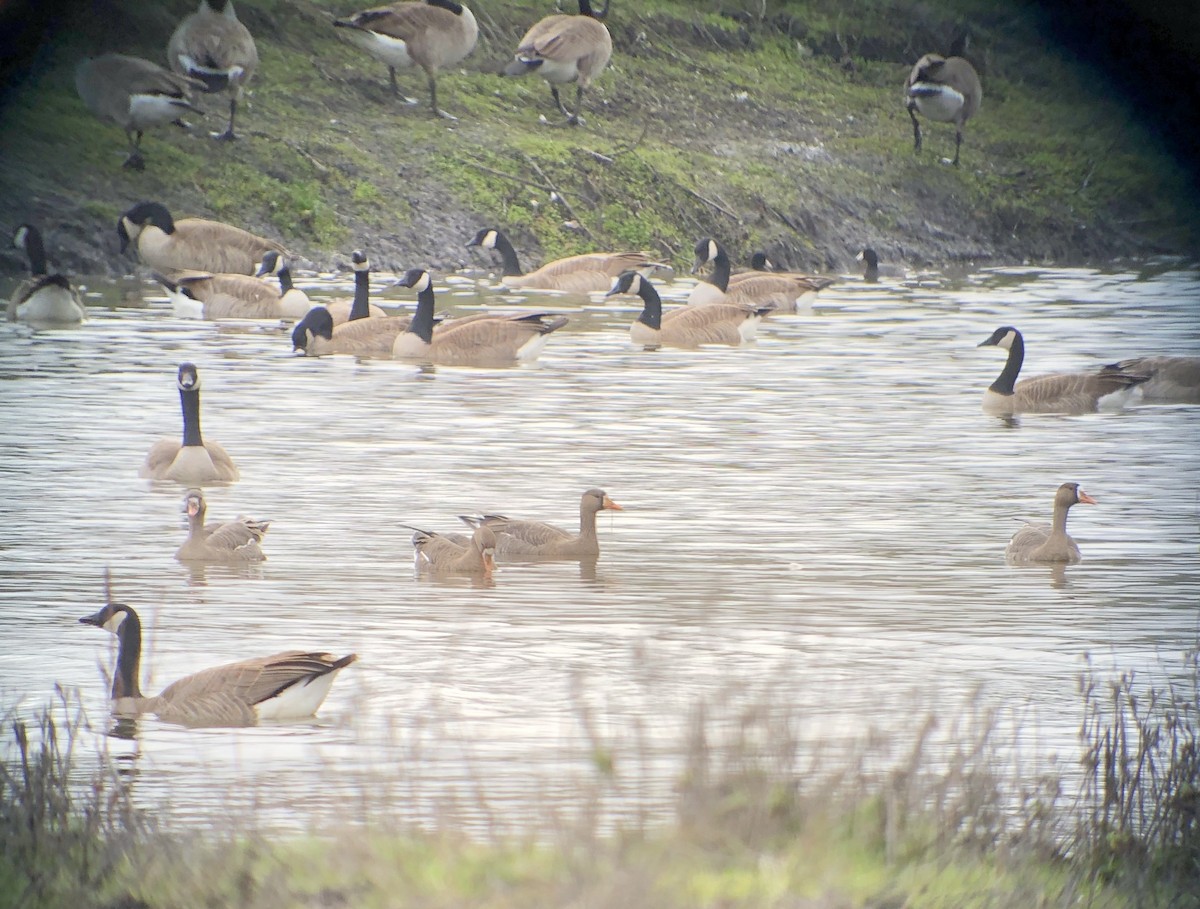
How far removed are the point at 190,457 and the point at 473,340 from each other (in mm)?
7702

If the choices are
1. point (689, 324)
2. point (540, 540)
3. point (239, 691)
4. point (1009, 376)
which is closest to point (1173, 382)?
point (1009, 376)

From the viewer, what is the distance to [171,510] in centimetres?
1216

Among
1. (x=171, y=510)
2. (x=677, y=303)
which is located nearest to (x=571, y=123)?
(x=677, y=303)

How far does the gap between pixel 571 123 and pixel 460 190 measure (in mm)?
4189

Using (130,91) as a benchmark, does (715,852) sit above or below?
below

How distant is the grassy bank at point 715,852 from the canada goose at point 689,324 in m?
16.7

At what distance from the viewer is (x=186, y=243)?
25500 millimetres

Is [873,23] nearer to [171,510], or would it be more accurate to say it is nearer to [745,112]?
[745,112]

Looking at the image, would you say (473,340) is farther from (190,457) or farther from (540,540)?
(540,540)

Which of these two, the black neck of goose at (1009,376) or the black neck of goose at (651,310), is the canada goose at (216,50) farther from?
the black neck of goose at (1009,376)

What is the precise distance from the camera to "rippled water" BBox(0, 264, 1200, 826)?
7.09 meters

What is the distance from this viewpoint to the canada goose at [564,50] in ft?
104

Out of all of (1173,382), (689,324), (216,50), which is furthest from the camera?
(216,50)

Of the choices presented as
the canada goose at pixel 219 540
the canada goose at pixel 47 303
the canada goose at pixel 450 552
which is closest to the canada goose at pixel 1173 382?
the canada goose at pixel 450 552
